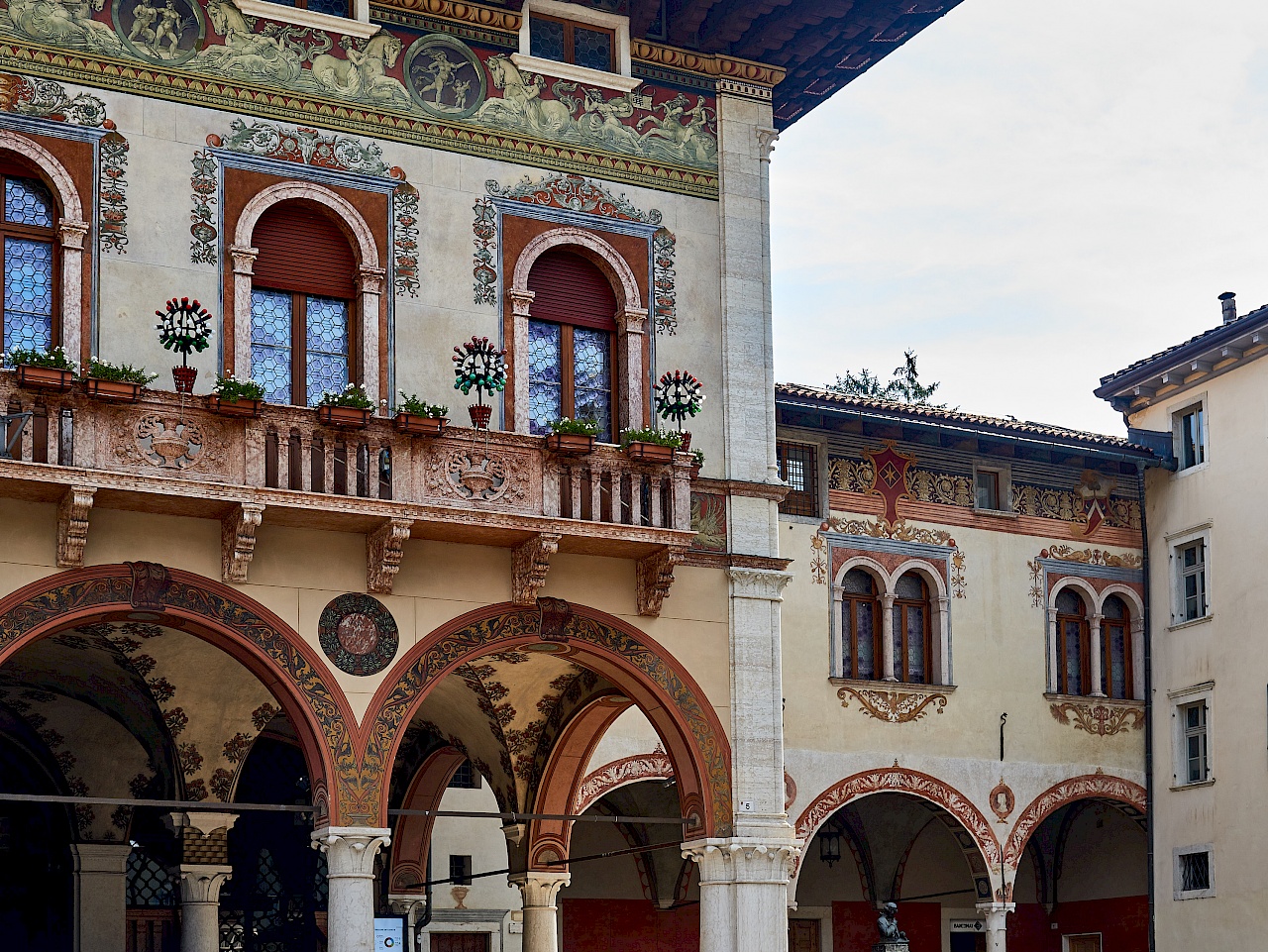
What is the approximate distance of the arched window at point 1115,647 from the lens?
29016mm

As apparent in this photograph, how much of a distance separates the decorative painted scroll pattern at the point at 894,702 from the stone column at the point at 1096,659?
9.36 ft

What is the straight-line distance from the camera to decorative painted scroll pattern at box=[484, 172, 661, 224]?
60.6 feet

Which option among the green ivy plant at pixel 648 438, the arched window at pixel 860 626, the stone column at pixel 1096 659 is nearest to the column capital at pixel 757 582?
the green ivy plant at pixel 648 438

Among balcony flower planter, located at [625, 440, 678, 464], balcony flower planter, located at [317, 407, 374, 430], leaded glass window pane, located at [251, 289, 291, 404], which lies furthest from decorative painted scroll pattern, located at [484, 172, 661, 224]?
Result: balcony flower planter, located at [317, 407, 374, 430]

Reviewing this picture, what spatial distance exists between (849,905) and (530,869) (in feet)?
32.9

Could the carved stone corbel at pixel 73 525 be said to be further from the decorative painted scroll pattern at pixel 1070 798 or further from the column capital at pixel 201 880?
the decorative painted scroll pattern at pixel 1070 798

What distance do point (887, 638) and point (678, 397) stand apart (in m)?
9.49

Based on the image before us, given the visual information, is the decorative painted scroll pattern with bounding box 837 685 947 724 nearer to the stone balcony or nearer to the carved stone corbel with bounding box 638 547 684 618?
the carved stone corbel with bounding box 638 547 684 618

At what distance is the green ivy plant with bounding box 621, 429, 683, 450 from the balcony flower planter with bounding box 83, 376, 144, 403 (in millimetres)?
4428

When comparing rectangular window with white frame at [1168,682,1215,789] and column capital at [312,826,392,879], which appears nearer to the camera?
column capital at [312,826,392,879]

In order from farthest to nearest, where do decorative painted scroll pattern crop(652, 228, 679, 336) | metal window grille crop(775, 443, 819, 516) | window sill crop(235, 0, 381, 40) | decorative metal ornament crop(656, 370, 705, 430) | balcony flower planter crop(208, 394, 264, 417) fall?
metal window grille crop(775, 443, 819, 516), decorative painted scroll pattern crop(652, 228, 679, 336), decorative metal ornament crop(656, 370, 705, 430), window sill crop(235, 0, 381, 40), balcony flower planter crop(208, 394, 264, 417)

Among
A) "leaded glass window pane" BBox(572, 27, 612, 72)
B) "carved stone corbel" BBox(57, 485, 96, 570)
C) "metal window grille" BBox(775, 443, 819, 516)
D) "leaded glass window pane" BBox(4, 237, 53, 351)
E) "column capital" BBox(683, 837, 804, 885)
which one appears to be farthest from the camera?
"metal window grille" BBox(775, 443, 819, 516)

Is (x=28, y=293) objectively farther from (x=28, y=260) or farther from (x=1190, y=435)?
(x=1190, y=435)

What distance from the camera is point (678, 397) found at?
60.2 ft
